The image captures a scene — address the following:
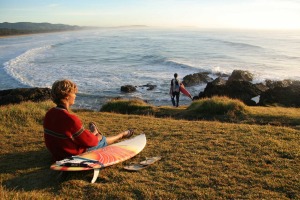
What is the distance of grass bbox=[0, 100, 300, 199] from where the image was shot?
510 cm

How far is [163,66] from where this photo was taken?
137 ft

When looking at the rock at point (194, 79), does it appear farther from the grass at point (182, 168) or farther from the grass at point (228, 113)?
the grass at point (182, 168)

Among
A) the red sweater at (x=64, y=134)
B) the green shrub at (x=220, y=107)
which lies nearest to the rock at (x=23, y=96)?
the green shrub at (x=220, y=107)

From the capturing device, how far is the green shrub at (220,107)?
12461mm

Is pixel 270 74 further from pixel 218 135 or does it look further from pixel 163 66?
pixel 218 135

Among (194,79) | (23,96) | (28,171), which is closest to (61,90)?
(28,171)

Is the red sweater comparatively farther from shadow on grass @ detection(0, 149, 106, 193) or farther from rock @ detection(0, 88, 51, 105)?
rock @ detection(0, 88, 51, 105)

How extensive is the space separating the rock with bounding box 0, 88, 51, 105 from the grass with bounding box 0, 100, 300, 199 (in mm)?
11831

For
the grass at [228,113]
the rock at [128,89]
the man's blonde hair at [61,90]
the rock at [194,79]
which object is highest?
the man's blonde hair at [61,90]

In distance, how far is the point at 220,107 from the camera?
12805 mm

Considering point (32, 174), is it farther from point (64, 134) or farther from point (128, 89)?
point (128, 89)

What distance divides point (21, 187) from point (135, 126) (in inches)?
177

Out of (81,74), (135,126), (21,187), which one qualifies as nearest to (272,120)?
(135,126)

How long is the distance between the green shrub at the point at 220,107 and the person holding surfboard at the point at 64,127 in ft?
25.4
